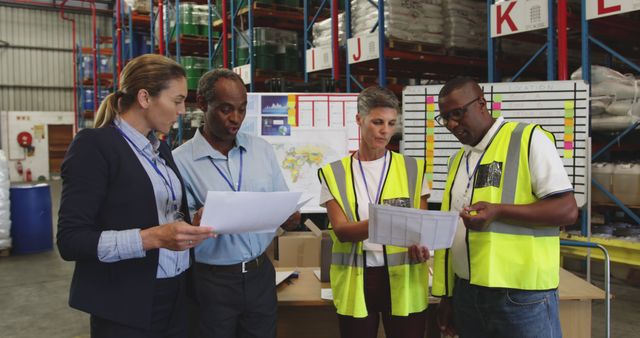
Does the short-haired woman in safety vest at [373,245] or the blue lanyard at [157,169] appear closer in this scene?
the blue lanyard at [157,169]

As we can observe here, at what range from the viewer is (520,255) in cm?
179

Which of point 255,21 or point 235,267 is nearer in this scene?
point 235,267

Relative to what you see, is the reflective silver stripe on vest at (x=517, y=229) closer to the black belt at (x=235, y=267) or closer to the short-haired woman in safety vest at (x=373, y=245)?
the short-haired woman in safety vest at (x=373, y=245)

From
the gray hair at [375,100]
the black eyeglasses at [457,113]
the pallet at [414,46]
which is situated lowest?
the black eyeglasses at [457,113]

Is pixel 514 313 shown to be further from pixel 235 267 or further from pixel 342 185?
pixel 235 267

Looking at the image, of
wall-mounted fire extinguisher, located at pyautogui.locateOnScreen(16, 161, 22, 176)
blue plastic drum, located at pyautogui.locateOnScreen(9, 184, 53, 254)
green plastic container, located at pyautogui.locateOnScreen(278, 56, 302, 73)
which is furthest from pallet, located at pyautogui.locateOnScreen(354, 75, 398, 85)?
wall-mounted fire extinguisher, located at pyautogui.locateOnScreen(16, 161, 22, 176)

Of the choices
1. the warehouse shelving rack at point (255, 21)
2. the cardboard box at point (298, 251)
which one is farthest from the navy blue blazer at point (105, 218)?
the warehouse shelving rack at point (255, 21)

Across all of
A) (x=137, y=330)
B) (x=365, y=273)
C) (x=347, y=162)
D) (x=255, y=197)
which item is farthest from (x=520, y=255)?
(x=137, y=330)

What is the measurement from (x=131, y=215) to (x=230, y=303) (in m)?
0.53

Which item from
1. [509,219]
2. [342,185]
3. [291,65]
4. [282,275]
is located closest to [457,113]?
[509,219]

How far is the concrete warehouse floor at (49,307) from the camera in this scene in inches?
177

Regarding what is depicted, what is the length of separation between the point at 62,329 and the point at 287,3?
5484 mm

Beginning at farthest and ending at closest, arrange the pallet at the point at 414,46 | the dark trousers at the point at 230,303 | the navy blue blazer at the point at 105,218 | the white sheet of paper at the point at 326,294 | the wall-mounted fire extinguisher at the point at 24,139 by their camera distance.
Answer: the wall-mounted fire extinguisher at the point at 24,139 → the pallet at the point at 414,46 → the white sheet of paper at the point at 326,294 → the dark trousers at the point at 230,303 → the navy blue blazer at the point at 105,218

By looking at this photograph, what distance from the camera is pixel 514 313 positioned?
1775mm
